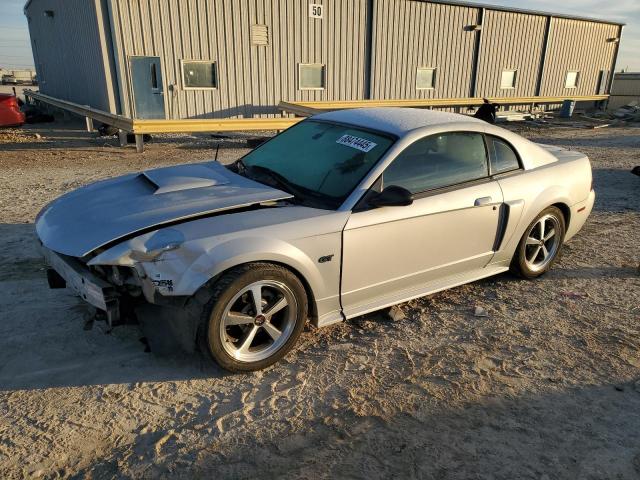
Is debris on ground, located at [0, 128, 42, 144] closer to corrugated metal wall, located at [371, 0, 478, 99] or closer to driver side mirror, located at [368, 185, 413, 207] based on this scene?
corrugated metal wall, located at [371, 0, 478, 99]

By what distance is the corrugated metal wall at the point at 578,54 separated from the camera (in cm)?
2245

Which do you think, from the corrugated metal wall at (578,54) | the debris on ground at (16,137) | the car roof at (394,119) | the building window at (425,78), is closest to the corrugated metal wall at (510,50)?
the corrugated metal wall at (578,54)

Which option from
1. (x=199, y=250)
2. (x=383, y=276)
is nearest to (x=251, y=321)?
(x=199, y=250)

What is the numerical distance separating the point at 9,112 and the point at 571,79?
2461 cm

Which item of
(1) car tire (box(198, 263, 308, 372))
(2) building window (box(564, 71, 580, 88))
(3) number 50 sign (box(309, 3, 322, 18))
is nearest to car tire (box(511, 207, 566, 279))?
(1) car tire (box(198, 263, 308, 372))

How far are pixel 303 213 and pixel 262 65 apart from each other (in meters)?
13.3

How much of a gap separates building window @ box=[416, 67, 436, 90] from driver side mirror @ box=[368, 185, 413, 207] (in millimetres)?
16706

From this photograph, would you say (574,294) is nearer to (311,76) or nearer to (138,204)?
(138,204)

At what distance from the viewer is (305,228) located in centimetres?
306

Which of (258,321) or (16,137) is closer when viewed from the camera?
(258,321)

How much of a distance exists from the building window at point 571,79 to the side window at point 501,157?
23515 mm

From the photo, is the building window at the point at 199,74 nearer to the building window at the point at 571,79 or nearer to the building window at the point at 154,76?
the building window at the point at 154,76

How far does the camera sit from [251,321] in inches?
119

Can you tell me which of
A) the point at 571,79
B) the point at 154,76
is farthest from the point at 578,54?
the point at 154,76
